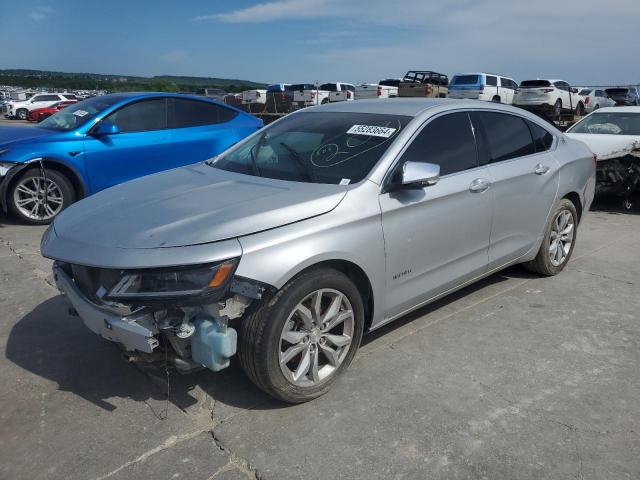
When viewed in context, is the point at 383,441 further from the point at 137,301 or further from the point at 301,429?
the point at 137,301

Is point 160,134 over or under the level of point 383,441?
Result: over

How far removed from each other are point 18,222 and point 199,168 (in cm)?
412

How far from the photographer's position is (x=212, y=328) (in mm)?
2555

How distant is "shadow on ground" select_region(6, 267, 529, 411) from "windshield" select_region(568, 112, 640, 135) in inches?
242

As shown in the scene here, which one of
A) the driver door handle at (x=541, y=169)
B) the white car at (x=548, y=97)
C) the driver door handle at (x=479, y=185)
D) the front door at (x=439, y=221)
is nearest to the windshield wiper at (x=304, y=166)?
the front door at (x=439, y=221)

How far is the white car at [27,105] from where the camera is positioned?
107 feet

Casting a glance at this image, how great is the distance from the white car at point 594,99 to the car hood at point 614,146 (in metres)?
18.8

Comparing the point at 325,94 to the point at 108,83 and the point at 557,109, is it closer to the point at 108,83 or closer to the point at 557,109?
the point at 557,109

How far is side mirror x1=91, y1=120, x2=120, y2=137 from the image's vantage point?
6694 mm

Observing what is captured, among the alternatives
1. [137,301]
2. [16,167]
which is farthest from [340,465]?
[16,167]

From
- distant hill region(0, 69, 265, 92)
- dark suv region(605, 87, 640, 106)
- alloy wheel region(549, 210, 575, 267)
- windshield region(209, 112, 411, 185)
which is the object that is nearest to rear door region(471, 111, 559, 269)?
alloy wheel region(549, 210, 575, 267)

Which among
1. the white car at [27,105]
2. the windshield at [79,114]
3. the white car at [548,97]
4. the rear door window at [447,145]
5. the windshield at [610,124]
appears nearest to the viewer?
the rear door window at [447,145]

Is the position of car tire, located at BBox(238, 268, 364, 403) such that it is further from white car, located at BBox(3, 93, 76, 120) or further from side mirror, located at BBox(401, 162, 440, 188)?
white car, located at BBox(3, 93, 76, 120)

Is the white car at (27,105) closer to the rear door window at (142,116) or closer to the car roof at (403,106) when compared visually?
the rear door window at (142,116)
